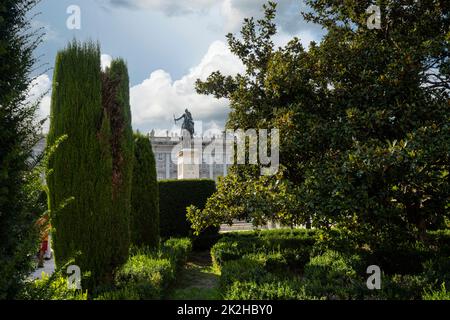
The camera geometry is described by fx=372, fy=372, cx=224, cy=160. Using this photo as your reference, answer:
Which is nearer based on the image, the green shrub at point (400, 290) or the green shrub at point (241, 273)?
the green shrub at point (400, 290)

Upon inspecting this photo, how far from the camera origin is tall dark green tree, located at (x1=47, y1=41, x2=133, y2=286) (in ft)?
20.5

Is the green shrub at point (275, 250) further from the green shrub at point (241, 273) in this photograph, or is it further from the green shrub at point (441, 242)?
the green shrub at point (441, 242)

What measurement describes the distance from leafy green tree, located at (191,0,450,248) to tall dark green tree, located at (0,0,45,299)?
14.9ft

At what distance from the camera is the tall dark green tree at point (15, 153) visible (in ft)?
12.4

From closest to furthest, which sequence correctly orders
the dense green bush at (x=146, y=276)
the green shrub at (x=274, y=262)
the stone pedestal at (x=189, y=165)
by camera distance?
1. the dense green bush at (x=146, y=276)
2. the green shrub at (x=274, y=262)
3. the stone pedestal at (x=189, y=165)

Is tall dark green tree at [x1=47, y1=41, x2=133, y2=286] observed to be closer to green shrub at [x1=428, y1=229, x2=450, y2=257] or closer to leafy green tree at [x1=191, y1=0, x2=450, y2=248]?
leafy green tree at [x1=191, y1=0, x2=450, y2=248]

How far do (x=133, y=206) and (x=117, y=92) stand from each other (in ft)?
15.1

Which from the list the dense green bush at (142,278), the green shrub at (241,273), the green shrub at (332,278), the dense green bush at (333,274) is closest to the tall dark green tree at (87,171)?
the dense green bush at (142,278)

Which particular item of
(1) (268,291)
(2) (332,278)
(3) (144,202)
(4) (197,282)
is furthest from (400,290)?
(3) (144,202)

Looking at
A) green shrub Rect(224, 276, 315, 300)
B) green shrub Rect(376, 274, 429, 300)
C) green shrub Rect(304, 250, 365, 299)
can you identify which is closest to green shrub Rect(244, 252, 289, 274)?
green shrub Rect(304, 250, 365, 299)

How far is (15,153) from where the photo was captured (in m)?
3.80

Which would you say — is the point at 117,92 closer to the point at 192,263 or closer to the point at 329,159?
the point at 329,159

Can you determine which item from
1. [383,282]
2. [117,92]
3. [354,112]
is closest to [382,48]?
[354,112]

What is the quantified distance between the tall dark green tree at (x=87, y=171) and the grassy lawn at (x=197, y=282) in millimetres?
1655
